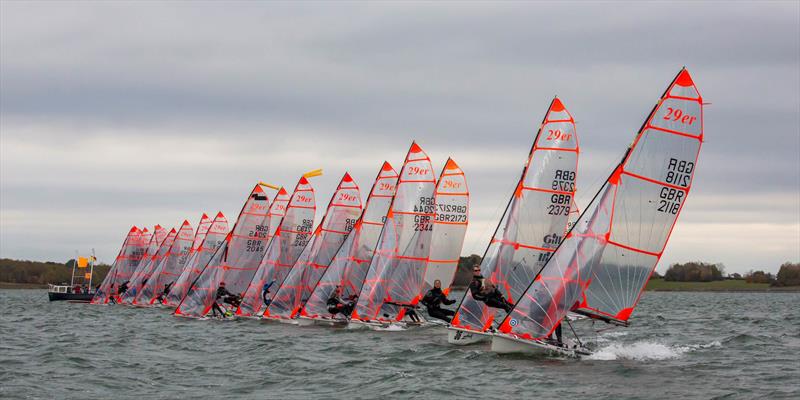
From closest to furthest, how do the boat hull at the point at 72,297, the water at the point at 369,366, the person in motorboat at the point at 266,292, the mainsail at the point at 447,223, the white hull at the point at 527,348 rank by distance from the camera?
the water at the point at 369,366
the white hull at the point at 527,348
the mainsail at the point at 447,223
the person in motorboat at the point at 266,292
the boat hull at the point at 72,297

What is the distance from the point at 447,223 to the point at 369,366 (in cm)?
1285

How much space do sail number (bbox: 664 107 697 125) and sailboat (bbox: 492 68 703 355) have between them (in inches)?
0.9

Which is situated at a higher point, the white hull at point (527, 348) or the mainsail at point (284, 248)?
the mainsail at point (284, 248)

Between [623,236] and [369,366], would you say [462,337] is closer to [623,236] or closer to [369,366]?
[369,366]

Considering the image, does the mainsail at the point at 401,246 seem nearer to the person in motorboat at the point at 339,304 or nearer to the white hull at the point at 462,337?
the person in motorboat at the point at 339,304

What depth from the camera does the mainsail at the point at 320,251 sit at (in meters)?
38.7

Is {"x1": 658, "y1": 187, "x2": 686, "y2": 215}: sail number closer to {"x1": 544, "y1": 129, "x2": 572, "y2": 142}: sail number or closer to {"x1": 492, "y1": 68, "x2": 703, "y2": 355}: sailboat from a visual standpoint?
{"x1": 492, "y1": 68, "x2": 703, "y2": 355}: sailboat

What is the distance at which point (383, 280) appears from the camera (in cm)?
3438

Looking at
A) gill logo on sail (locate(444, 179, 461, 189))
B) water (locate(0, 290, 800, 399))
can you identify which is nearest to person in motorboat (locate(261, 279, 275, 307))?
water (locate(0, 290, 800, 399))

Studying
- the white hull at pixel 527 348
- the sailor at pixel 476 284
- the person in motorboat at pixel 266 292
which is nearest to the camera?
the white hull at pixel 527 348

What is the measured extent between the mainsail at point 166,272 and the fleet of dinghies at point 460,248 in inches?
5.5

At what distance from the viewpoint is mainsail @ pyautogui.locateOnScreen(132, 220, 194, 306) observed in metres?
58.4

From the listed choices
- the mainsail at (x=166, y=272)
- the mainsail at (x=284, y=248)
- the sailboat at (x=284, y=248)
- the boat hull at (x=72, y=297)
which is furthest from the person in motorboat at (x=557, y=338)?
the boat hull at (x=72, y=297)

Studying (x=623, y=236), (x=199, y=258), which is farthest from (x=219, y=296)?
(x=623, y=236)
